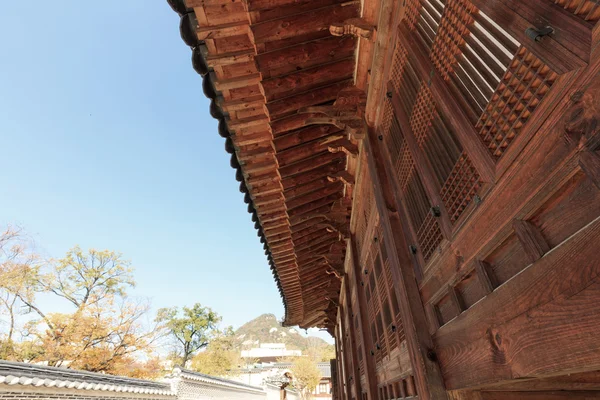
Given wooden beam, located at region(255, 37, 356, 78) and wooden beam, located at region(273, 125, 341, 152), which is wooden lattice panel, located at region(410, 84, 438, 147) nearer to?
wooden beam, located at region(255, 37, 356, 78)

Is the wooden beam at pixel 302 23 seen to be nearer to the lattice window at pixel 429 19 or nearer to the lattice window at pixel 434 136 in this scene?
the lattice window at pixel 429 19

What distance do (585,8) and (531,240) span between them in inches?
33.3

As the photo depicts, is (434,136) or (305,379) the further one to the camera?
(305,379)

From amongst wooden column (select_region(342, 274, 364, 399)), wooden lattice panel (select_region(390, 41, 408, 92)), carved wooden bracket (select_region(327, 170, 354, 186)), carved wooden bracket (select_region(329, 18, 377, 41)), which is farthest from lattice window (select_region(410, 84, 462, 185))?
wooden column (select_region(342, 274, 364, 399))

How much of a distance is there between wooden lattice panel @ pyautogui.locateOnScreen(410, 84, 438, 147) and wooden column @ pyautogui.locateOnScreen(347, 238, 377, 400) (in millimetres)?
3640

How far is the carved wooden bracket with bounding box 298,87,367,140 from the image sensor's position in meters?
3.72

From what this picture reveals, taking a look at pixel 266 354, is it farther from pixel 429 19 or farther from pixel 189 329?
pixel 429 19

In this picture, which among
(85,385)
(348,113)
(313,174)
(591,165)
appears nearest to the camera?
(591,165)

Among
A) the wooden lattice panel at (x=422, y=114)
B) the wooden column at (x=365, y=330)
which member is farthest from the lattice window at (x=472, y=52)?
the wooden column at (x=365, y=330)

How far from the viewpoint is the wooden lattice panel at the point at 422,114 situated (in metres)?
2.25

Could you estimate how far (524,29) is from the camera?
1.27 m

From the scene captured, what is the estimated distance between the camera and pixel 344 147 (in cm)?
437

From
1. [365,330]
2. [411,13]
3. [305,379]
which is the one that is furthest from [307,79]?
[305,379]

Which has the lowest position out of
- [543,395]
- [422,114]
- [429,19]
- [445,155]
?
[543,395]
